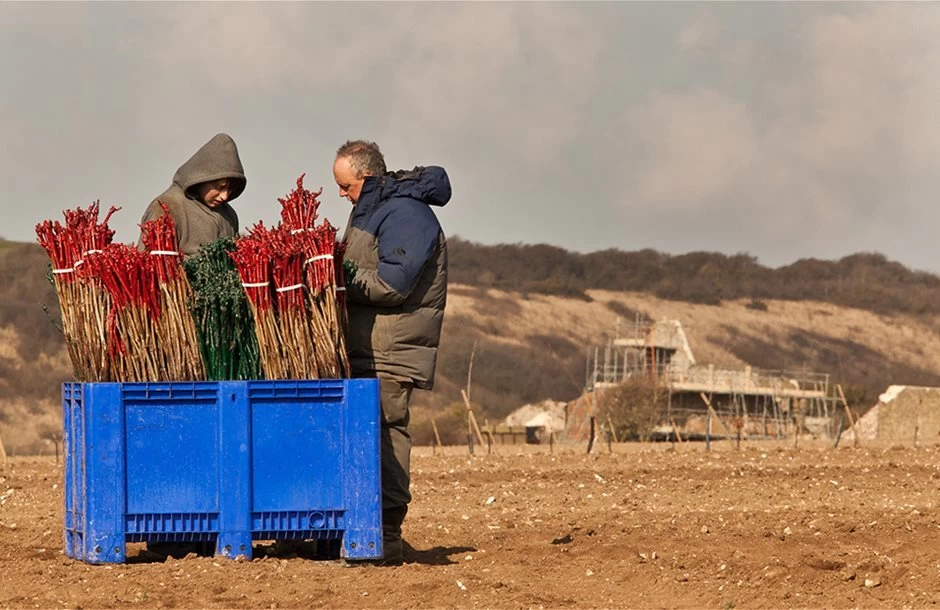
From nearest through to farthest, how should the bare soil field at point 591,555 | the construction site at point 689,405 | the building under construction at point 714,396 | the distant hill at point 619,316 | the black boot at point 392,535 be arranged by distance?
the bare soil field at point 591,555 → the black boot at point 392,535 → the construction site at point 689,405 → the building under construction at point 714,396 → the distant hill at point 619,316

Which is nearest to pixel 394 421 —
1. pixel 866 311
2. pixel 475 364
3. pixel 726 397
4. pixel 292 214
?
pixel 292 214

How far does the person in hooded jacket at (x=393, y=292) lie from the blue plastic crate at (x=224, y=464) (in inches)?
17.5

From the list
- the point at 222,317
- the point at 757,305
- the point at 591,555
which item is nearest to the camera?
the point at 222,317

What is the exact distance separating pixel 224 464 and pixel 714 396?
30.7 metres

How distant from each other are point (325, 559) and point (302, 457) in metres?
0.68

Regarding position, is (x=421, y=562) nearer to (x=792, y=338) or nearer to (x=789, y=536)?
(x=789, y=536)

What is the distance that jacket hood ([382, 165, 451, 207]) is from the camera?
7.07 meters

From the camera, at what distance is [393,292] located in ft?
22.4

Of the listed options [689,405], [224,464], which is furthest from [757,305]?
[224,464]

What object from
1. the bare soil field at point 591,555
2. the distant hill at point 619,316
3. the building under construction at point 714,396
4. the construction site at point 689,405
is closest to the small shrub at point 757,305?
the distant hill at point 619,316

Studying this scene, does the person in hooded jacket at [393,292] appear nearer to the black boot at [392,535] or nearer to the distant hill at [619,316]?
the black boot at [392,535]

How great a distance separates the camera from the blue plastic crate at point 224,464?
21.0 feet

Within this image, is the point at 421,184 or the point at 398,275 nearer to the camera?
the point at 398,275

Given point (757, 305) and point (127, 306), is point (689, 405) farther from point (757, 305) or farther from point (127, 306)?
point (757, 305)
